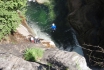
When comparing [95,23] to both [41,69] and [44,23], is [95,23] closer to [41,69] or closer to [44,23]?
[44,23]

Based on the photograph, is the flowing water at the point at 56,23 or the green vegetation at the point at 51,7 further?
the green vegetation at the point at 51,7

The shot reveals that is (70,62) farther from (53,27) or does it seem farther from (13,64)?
(53,27)

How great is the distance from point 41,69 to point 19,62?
38.9 inches

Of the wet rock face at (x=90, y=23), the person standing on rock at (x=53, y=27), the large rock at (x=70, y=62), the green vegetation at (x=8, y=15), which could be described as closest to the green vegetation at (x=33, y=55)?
the large rock at (x=70, y=62)

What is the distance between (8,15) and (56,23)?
395 inches

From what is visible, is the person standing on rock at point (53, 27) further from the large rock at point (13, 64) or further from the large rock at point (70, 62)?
the large rock at point (13, 64)

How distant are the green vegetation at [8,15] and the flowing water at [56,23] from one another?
21.6 ft

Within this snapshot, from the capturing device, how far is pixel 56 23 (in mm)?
25156

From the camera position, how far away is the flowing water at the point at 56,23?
21938 millimetres

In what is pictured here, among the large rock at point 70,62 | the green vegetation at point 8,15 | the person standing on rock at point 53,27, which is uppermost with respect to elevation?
the green vegetation at point 8,15

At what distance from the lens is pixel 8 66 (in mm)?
7703

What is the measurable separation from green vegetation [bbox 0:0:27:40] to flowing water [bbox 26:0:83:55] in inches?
259

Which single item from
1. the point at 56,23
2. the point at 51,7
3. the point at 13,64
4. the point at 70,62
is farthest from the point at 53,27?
the point at 70,62

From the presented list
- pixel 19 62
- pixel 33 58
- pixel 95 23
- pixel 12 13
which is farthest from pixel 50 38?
pixel 19 62
